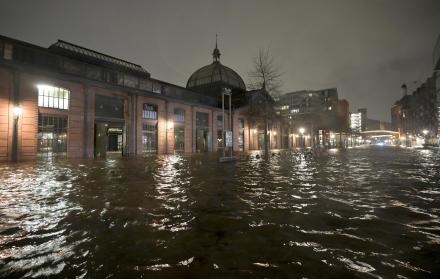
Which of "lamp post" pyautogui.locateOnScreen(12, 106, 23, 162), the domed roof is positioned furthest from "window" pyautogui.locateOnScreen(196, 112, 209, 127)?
"lamp post" pyautogui.locateOnScreen(12, 106, 23, 162)

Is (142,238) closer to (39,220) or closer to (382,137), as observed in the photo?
(39,220)

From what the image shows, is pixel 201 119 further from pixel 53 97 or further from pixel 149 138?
pixel 53 97

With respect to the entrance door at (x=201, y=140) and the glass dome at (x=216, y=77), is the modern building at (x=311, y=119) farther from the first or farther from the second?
the entrance door at (x=201, y=140)

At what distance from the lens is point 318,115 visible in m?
54.8

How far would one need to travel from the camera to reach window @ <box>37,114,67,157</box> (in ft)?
67.0

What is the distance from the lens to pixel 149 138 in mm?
29750

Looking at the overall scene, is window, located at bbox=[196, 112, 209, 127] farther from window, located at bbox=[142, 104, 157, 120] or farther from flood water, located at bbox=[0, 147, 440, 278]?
flood water, located at bbox=[0, 147, 440, 278]

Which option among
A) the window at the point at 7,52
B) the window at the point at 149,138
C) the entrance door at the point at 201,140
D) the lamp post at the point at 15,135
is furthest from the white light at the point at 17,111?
the entrance door at the point at 201,140

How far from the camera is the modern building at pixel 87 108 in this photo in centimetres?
1895

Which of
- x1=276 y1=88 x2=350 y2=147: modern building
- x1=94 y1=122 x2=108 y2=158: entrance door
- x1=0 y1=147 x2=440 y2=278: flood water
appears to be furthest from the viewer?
x1=276 y1=88 x2=350 y2=147: modern building

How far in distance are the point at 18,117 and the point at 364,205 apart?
24.9 m

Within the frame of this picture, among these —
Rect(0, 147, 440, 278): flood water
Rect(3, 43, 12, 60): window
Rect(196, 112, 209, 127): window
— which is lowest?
Rect(0, 147, 440, 278): flood water

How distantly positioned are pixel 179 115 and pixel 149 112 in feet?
17.4

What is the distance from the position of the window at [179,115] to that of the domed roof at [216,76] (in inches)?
611
